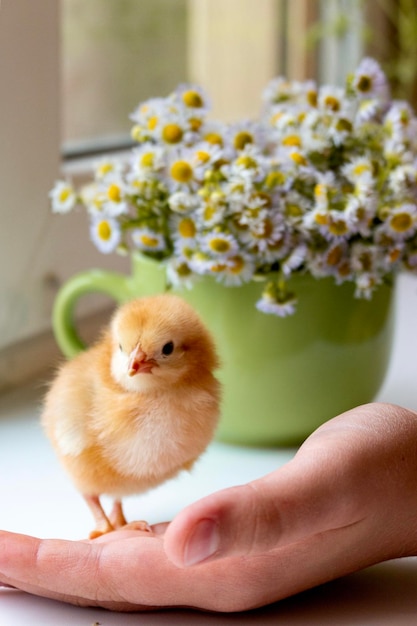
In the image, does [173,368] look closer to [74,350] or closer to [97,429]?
[97,429]

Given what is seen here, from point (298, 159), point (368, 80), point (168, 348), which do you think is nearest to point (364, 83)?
point (368, 80)

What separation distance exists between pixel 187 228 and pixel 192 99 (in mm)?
95

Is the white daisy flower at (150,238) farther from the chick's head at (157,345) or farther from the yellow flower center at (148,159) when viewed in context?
the chick's head at (157,345)

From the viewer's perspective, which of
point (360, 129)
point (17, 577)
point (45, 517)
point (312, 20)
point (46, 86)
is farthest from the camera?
point (312, 20)

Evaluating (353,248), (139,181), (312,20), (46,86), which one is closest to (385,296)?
(353,248)

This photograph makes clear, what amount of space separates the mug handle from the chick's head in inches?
8.5

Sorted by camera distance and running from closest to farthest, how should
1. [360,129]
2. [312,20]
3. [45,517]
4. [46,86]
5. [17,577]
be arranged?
[17,577], [45,517], [360,129], [46,86], [312,20]

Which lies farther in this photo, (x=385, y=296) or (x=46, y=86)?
(x=46, y=86)

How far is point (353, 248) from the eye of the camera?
609 mm

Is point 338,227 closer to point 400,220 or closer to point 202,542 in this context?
point 400,220

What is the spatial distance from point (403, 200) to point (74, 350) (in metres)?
0.27

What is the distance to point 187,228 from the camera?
0.60 metres

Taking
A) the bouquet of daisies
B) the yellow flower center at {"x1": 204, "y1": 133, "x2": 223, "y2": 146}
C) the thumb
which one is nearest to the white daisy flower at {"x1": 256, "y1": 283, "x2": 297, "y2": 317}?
the bouquet of daisies

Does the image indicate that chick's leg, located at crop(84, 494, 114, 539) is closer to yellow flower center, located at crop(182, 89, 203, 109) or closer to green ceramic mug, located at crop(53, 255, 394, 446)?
green ceramic mug, located at crop(53, 255, 394, 446)
